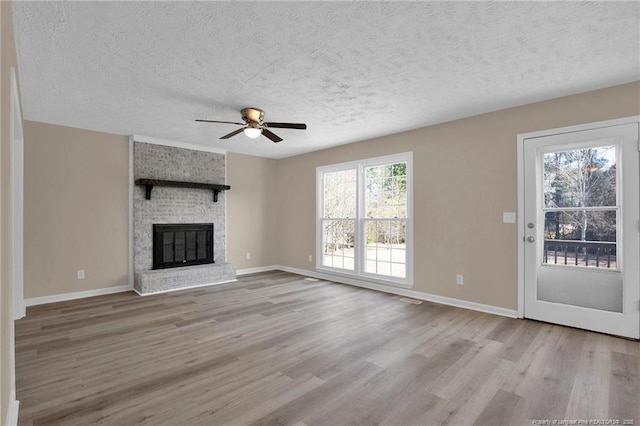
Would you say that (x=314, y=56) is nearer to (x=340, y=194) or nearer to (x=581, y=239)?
(x=581, y=239)

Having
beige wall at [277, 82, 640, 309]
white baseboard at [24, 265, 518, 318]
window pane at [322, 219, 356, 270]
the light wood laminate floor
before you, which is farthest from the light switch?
window pane at [322, 219, 356, 270]

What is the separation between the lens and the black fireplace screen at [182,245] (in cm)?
527

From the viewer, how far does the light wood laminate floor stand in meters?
1.96

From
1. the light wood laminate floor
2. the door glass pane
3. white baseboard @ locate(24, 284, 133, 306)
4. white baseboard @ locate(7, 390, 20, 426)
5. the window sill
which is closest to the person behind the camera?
white baseboard @ locate(7, 390, 20, 426)

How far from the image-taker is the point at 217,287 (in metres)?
5.23

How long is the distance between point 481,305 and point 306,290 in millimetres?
2482

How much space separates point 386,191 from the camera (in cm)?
516

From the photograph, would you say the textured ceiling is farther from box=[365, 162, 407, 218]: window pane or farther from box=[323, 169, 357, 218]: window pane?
box=[323, 169, 357, 218]: window pane

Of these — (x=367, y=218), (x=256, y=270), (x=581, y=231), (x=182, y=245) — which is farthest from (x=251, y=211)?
(x=581, y=231)

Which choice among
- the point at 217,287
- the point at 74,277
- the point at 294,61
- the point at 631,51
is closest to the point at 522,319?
the point at 631,51

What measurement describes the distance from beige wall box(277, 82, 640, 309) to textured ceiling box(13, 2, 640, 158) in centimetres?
20

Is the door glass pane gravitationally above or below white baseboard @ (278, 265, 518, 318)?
above

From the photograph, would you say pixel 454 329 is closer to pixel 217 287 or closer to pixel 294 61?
pixel 294 61

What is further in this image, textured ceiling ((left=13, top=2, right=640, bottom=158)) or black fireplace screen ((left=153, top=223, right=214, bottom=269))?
black fireplace screen ((left=153, top=223, right=214, bottom=269))
